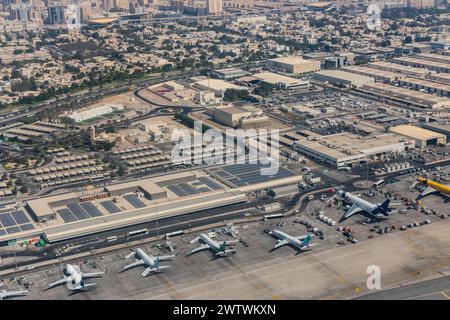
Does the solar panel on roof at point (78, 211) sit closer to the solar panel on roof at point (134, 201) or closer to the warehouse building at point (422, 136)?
the solar panel on roof at point (134, 201)

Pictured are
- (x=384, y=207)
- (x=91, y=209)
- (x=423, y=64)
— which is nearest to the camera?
(x=384, y=207)

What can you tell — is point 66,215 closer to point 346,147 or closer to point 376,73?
point 346,147

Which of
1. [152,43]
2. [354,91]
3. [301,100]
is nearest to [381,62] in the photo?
[354,91]

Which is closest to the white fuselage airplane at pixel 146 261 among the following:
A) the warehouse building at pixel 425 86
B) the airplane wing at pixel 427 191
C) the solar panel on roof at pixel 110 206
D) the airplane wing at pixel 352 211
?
the solar panel on roof at pixel 110 206

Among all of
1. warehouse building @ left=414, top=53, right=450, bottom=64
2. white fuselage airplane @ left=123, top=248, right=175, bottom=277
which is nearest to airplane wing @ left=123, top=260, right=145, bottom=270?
white fuselage airplane @ left=123, top=248, right=175, bottom=277

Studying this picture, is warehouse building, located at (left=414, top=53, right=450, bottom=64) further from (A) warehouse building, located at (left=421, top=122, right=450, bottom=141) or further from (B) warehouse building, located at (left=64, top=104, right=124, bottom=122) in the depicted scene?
(B) warehouse building, located at (left=64, top=104, right=124, bottom=122)

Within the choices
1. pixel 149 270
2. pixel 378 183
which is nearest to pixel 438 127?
pixel 378 183
